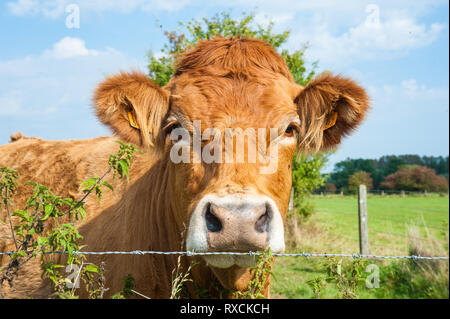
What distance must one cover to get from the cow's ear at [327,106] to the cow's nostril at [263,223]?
1272 mm

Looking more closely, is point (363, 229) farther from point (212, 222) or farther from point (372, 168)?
point (372, 168)

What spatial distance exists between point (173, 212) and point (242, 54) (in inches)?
54.0

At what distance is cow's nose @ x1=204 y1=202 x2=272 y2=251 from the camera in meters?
1.85

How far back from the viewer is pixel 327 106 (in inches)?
118

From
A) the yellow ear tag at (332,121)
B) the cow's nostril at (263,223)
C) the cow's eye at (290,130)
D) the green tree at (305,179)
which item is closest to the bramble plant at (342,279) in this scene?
the cow's nostril at (263,223)

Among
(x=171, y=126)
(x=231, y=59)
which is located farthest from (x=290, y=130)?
(x=171, y=126)

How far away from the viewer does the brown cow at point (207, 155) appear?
1958 millimetres

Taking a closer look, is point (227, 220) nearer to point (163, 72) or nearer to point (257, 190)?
point (257, 190)

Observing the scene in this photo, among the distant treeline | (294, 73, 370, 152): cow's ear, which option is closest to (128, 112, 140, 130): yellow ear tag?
(294, 73, 370, 152): cow's ear

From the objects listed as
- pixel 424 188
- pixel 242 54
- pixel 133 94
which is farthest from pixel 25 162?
pixel 424 188

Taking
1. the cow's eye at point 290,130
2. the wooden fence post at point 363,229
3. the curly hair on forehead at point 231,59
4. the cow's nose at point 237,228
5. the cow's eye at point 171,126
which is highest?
the curly hair on forehead at point 231,59

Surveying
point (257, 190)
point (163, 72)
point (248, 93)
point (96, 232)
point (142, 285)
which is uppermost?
point (163, 72)

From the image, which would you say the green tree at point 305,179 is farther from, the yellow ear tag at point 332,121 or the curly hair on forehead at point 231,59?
the curly hair on forehead at point 231,59
